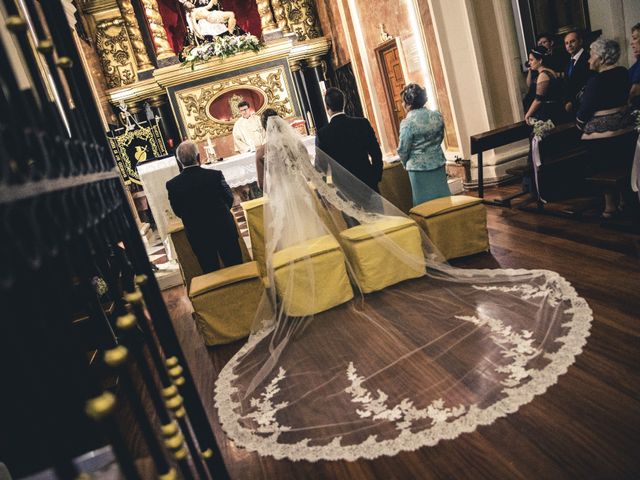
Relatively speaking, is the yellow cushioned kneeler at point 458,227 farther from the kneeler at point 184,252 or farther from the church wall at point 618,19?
the church wall at point 618,19

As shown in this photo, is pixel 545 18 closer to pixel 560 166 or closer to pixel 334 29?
pixel 560 166

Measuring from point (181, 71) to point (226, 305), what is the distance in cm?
760

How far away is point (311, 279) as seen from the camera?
360cm

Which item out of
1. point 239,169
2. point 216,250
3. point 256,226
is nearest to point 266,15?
point 239,169

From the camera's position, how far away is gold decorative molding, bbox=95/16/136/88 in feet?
33.8

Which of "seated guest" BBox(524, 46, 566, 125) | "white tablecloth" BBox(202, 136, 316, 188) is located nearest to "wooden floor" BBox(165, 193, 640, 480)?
"seated guest" BBox(524, 46, 566, 125)

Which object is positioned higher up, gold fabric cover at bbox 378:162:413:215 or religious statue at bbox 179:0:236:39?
religious statue at bbox 179:0:236:39

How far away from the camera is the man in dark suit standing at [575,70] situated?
5160mm

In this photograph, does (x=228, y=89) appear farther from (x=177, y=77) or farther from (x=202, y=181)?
(x=202, y=181)

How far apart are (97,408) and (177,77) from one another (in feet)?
33.3

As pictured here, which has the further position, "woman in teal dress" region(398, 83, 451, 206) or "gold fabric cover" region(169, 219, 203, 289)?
"gold fabric cover" region(169, 219, 203, 289)

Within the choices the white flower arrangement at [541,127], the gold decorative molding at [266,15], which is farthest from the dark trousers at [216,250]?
the gold decorative molding at [266,15]

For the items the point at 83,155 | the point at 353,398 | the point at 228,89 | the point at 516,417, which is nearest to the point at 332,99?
the point at 353,398

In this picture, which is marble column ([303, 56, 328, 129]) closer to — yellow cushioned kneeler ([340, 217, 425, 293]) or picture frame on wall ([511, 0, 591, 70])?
picture frame on wall ([511, 0, 591, 70])
